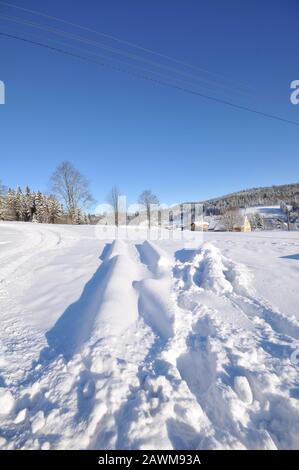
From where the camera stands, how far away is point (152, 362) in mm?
2379

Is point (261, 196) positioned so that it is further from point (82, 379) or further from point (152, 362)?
point (82, 379)

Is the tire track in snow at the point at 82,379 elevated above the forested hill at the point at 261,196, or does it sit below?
below

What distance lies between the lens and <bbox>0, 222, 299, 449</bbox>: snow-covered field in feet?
5.44

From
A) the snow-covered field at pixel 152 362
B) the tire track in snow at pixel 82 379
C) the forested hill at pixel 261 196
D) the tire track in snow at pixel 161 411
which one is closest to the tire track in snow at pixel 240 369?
the snow-covered field at pixel 152 362

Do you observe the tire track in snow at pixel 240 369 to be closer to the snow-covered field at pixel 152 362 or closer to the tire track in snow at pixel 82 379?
the snow-covered field at pixel 152 362

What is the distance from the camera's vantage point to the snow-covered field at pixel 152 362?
166cm

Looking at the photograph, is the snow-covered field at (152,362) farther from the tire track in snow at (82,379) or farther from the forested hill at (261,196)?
the forested hill at (261,196)

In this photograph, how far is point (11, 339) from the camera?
9.52ft

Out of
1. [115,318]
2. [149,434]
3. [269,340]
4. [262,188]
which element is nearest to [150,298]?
[115,318]

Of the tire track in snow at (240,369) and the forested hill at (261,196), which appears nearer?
the tire track in snow at (240,369)

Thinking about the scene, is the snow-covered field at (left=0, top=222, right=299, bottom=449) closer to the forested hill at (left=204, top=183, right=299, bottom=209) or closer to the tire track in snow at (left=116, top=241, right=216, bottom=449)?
the tire track in snow at (left=116, top=241, right=216, bottom=449)

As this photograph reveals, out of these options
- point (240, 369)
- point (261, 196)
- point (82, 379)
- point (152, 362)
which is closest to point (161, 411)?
point (152, 362)
